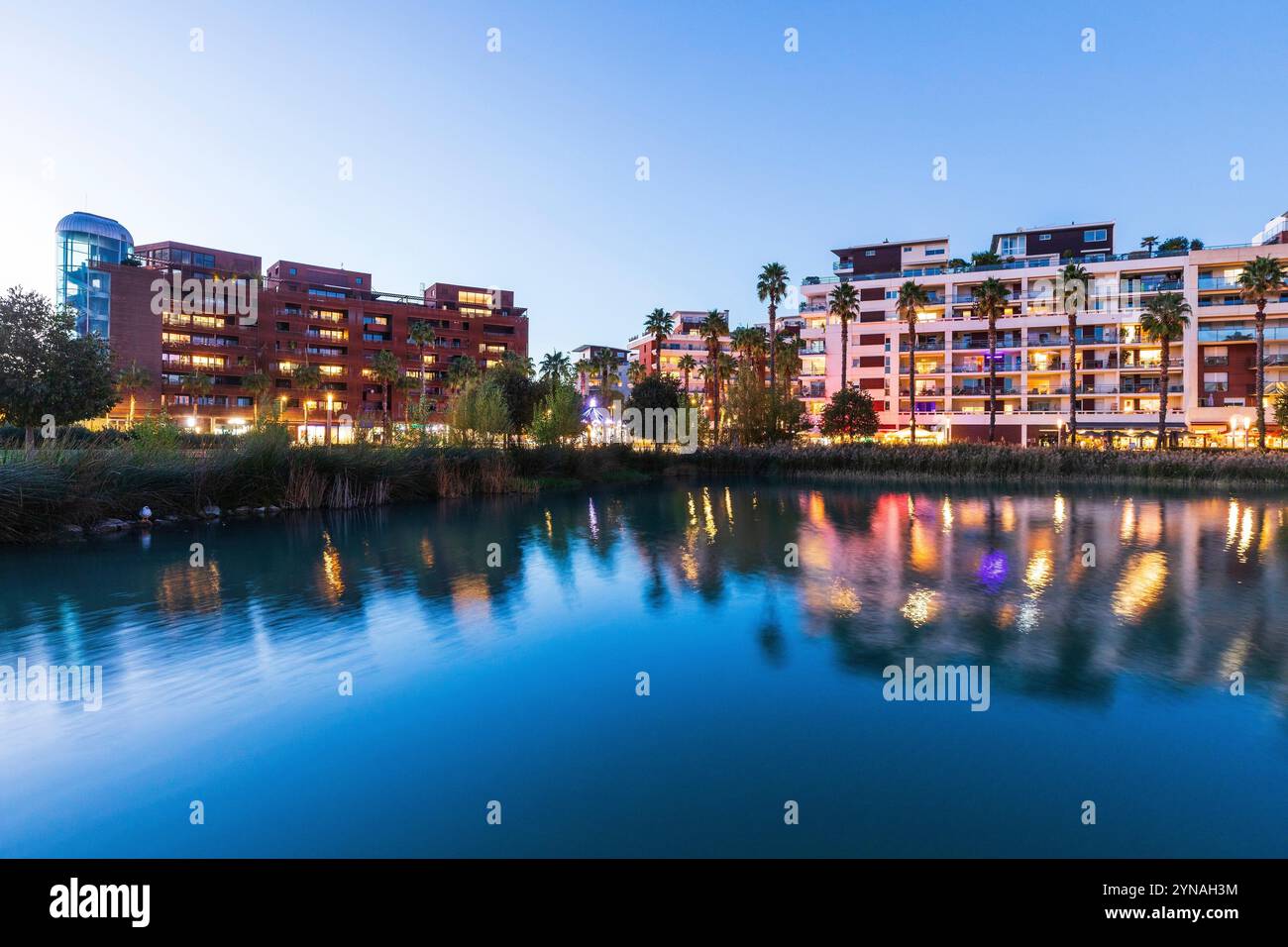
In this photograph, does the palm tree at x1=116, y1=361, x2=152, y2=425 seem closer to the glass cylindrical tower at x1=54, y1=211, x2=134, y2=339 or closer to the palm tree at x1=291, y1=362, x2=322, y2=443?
the palm tree at x1=291, y1=362, x2=322, y2=443

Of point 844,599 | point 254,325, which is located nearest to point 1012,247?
point 844,599

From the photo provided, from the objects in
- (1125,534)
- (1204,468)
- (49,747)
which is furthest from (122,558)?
(1204,468)

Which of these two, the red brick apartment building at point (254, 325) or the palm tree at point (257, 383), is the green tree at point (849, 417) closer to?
the red brick apartment building at point (254, 325)

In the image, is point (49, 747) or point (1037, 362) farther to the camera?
point (1037, 362)

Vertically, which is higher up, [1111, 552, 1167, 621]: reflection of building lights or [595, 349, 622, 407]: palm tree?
[595, 349, 622, 407]: palm tree

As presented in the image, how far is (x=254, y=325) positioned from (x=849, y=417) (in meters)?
79.9

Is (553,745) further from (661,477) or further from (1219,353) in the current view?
(1219,353)

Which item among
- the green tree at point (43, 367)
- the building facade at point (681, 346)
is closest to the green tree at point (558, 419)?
the green tree at point (43, 367)

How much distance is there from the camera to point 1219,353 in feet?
236

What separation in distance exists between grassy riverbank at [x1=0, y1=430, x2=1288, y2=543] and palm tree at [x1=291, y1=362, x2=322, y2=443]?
2327 inches

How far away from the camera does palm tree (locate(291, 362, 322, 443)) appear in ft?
308

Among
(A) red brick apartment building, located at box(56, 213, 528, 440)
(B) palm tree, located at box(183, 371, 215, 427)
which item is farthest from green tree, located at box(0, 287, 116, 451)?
(B) palm tree, located at box(183, 371, 215, 427)

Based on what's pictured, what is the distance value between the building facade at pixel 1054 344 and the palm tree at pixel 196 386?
252ft

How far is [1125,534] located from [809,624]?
16390 mm
